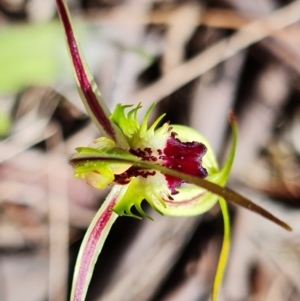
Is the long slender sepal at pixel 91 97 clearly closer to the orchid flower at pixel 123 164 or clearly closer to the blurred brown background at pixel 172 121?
the orchid flower at pixel 123 164

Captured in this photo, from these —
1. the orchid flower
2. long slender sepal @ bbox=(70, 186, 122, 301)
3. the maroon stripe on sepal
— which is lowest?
long slender sepal @ bbox=(70, 186, 122, 301)

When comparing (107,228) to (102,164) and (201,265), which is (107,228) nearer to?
(102,164)

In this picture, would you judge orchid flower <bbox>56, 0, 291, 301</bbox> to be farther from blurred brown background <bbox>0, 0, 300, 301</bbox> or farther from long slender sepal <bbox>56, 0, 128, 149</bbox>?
blurred brown background <bbox>0, 0, 300, 301</bbox>

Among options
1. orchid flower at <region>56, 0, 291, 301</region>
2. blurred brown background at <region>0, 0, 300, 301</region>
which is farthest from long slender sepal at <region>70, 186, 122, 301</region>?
blurred brown background at <region>0, 0, 300, 301</region>

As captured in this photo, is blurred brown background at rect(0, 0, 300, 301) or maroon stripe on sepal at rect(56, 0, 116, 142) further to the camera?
blurred brown background at rect(0, 0, 300, 301)

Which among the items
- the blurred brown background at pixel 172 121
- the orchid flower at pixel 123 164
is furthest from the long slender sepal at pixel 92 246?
the blurred brown background at pixel 172 121

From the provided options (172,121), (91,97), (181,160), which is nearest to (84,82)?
(91,97)

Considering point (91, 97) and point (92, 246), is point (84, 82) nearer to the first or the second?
point (91, 97)
